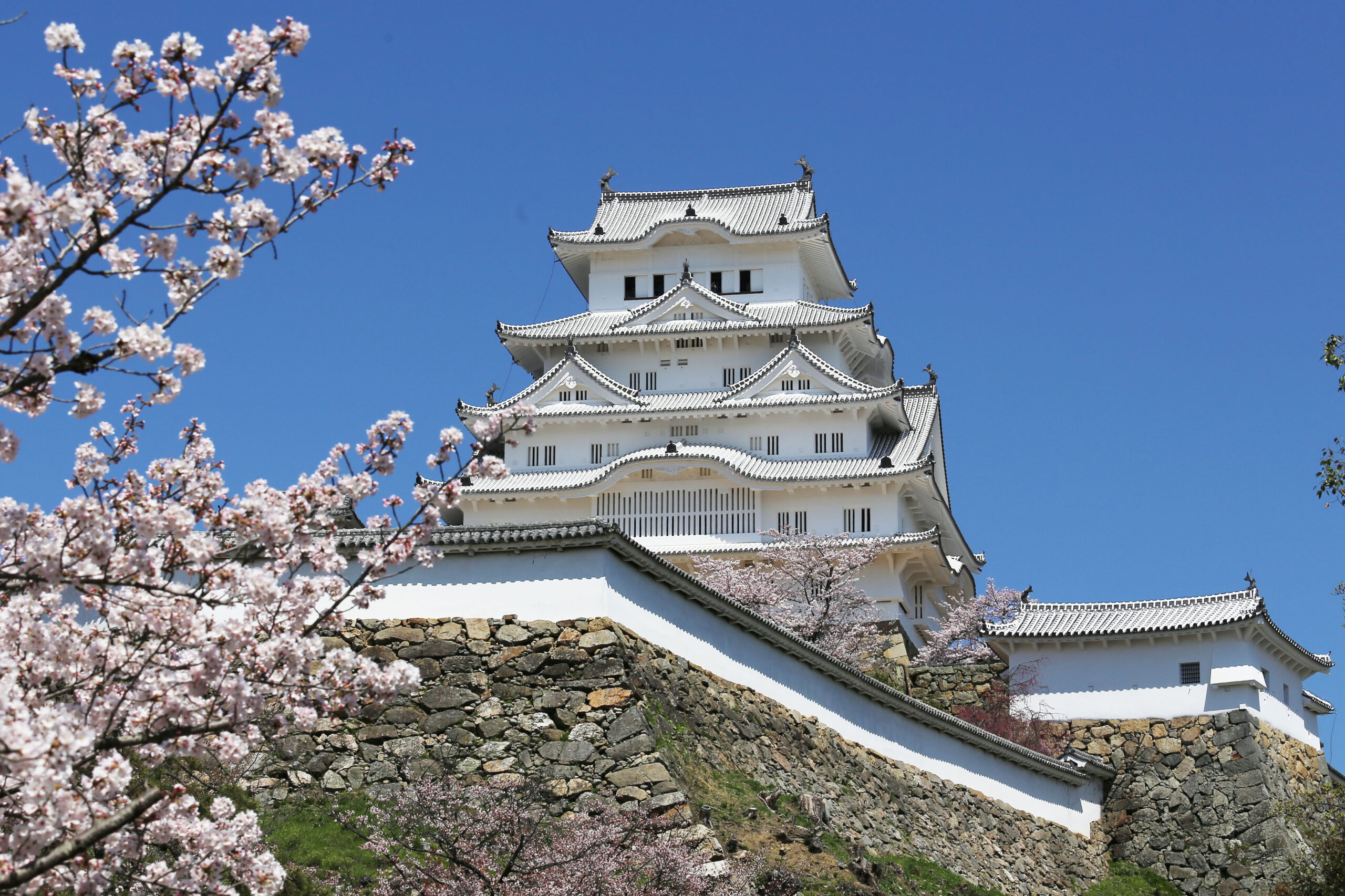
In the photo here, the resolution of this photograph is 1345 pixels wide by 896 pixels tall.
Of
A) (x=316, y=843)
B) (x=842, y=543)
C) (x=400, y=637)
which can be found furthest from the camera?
(x=842, y=543)

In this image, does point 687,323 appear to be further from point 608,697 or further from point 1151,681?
point 608,697

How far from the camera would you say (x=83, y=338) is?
7523mm

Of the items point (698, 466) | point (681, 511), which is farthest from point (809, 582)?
point (698, 466)

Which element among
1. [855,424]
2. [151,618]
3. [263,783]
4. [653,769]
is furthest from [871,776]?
[855,424]

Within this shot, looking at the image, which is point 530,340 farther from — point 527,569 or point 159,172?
point 159,172

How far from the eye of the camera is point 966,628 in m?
34.2

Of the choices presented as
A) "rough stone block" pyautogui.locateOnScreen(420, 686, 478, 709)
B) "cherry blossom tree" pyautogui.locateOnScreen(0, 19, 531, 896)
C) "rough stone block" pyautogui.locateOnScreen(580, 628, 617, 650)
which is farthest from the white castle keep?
"cherry blossom tree" pyautogui.locateOnScreen(0, 19, 531, 896)

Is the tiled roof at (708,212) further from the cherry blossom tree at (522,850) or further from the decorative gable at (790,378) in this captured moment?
the cherry blossom tree at (522,850)

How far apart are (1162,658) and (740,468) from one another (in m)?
11.5

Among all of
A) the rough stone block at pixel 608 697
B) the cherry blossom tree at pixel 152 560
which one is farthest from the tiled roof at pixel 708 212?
the cherry blossom tree at pixel 152 560

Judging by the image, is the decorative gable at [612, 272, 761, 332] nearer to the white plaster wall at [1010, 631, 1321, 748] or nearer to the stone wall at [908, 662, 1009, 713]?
the stone wall at [908, 662, 1009, 713]

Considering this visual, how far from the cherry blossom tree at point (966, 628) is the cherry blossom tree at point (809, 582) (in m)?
1.39

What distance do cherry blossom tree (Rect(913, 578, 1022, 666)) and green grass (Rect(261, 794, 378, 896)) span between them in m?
18.3

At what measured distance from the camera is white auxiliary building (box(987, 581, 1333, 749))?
93.9ft
